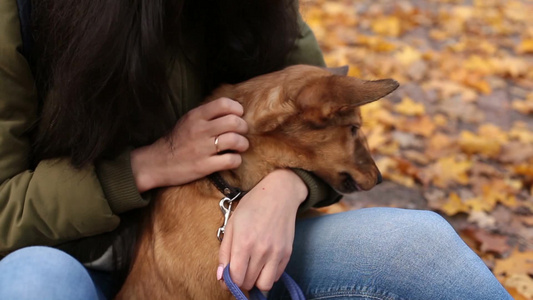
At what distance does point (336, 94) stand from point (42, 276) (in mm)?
995

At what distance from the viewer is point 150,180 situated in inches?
79.7

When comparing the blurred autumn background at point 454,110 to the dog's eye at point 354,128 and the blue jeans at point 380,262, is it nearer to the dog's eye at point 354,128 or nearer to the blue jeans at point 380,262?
the dog's eye at point 354,128

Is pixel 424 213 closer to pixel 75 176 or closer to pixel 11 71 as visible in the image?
pixel 75 176

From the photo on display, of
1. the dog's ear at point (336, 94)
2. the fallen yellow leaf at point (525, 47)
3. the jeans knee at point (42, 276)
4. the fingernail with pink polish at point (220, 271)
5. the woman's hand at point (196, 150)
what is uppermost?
the dog's ear at point (336, 94)

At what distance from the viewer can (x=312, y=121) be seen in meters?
2.05

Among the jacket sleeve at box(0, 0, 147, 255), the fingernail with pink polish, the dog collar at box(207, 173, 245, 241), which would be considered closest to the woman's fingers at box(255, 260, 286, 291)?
the fingernail with pink polish

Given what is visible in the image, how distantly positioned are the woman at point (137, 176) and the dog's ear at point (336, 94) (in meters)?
0.22

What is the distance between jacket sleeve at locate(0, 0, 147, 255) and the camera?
187 cm

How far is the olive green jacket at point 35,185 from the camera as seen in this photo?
6.05ft

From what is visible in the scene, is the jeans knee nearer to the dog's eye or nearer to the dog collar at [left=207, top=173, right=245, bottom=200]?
the dog collar at [left=207, top=173, right=245, bottom=200]

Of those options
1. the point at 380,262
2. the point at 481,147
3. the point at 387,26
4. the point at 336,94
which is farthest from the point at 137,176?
the point at 387,26

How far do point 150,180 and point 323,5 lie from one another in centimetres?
Answer: 500

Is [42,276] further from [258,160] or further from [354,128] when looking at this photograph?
[354,128]

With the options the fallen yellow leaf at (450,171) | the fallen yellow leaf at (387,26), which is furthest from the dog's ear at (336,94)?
the fallen yellow leaf at (387,26)
